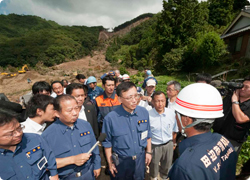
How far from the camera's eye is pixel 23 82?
2664cm

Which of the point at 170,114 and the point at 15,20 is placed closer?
the point at 170,114

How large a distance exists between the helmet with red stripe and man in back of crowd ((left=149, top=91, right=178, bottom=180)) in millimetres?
1154

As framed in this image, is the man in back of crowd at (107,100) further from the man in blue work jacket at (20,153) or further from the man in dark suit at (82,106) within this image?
the man in blue work jacket at (20,153)

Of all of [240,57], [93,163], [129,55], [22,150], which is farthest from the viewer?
[129,55]

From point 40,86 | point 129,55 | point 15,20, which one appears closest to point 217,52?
point 40,86

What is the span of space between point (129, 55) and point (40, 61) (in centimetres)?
3328

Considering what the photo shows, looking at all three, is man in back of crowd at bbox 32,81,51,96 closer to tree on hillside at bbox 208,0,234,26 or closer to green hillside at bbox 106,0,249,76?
green hillside at bbox 106,0,249,76

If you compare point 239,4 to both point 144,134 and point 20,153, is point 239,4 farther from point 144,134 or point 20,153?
point 20,153

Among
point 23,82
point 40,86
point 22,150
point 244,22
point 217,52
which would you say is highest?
point 244,22

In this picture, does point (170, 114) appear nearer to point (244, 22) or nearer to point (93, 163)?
point (93, 163)

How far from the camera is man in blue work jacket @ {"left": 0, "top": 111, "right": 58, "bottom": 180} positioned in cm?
135

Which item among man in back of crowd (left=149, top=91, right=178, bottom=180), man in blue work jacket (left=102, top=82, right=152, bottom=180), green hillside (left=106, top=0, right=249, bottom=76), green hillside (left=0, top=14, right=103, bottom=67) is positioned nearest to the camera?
man in blue work jacket (left=102, top=82, right=152, bottom=180)

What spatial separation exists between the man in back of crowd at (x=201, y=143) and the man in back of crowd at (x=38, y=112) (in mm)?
1947

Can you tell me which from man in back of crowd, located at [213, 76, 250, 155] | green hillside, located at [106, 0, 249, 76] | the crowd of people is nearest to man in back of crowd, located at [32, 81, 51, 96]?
the crowd of people
